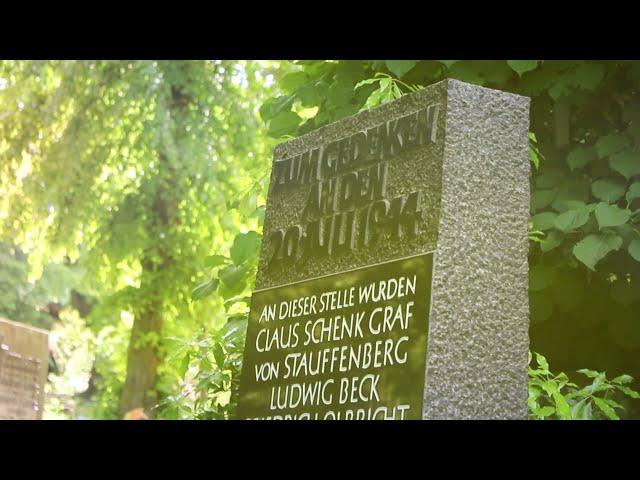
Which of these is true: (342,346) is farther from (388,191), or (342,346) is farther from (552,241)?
(552,241)

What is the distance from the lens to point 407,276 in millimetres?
3621

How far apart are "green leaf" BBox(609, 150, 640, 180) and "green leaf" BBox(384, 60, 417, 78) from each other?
1111 mm

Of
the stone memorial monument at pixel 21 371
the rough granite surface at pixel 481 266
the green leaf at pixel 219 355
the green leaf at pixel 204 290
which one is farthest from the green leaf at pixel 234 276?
the stone memorial monument at pixel 21 371

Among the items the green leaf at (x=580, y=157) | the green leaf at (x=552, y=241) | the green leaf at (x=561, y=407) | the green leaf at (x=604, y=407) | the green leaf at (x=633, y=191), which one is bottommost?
the green leaf at (x=561, y=407)

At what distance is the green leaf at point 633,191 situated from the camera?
4984 mm

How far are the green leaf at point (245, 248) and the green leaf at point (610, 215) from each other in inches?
71.9

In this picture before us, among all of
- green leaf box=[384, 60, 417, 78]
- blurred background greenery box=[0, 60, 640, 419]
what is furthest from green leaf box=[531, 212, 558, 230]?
green leaf box=[384, 60, 417, 78]

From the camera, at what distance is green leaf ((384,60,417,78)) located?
542 cm

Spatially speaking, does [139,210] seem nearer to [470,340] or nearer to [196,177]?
[196,177]

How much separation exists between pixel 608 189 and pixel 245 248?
6.21 feet

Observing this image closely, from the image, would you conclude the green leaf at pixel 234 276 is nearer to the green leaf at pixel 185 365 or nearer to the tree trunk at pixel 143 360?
the green leaf at pixel 185 365

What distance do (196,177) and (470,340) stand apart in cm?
1067

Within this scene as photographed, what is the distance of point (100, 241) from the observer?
14.0 meters
